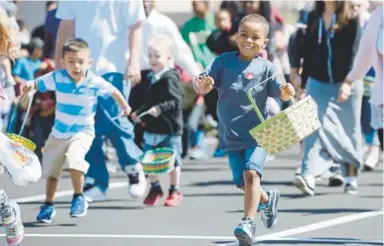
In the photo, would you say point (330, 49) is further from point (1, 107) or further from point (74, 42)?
point (1, 107)

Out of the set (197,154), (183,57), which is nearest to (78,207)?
(183,57)

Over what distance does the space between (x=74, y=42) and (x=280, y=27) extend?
6285 millimetres

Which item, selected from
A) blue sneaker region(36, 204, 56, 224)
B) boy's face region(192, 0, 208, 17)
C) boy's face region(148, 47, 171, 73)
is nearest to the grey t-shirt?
blue sneaker region(36, 204, 56, 224)

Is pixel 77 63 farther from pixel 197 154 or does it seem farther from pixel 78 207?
pixel 197 154

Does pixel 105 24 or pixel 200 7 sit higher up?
pixel 105 24

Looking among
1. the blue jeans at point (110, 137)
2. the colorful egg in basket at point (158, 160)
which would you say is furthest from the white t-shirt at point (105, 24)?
the colorful egg in basket at point (158, 160)

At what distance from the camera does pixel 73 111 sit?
12.3 m

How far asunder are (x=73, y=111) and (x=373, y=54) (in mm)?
2548

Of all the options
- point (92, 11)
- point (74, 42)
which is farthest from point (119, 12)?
point (74, 42)

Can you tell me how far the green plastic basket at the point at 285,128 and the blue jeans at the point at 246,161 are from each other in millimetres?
402

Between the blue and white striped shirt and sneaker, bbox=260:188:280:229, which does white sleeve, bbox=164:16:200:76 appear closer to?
the blue and white striped shirt

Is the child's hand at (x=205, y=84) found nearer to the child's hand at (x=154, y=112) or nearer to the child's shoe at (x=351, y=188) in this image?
the child's hand at (x=154, y=112)

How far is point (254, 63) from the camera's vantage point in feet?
35.4

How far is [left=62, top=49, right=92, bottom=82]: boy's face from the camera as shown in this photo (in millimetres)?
12172
